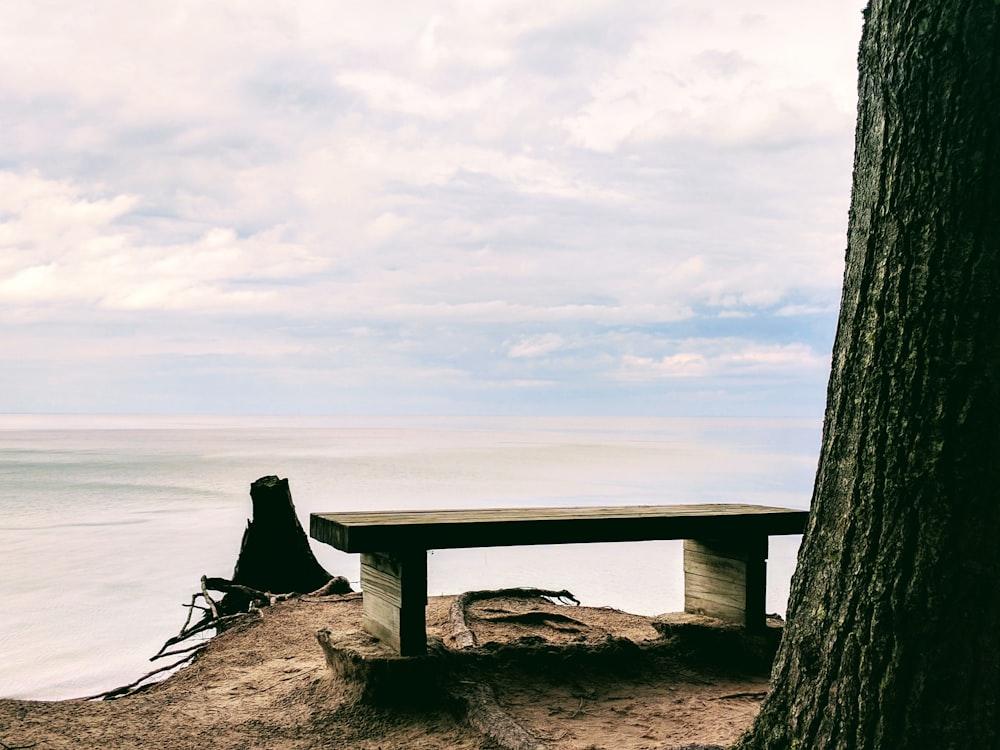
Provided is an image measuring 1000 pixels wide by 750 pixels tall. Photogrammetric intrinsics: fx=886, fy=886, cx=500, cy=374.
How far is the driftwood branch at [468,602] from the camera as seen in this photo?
4955mm

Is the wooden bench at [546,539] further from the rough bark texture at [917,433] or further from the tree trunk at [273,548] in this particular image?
the tree trunk at [273,548]

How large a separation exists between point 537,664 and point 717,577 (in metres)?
1.27

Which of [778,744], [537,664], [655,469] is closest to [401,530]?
[537,664]

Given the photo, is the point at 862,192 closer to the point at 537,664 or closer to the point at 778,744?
the point at 778,744

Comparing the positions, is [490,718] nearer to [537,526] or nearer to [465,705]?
[465,705]

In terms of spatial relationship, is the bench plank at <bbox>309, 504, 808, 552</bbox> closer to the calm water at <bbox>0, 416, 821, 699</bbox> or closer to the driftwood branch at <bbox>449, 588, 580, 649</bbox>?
the driftwood branch at <bbox>449, 588, 580, 649</bbox>

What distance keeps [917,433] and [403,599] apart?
2.53 meters

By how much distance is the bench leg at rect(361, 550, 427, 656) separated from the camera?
165 inches

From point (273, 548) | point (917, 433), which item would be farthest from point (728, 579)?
point (273, 548)

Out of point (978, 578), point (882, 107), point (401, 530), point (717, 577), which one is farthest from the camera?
point (717, 577)

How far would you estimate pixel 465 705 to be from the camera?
4.03 meters

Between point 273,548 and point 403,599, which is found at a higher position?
point 403,599

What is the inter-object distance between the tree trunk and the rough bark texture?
604 cm

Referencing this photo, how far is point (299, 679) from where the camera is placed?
15.7 ft
